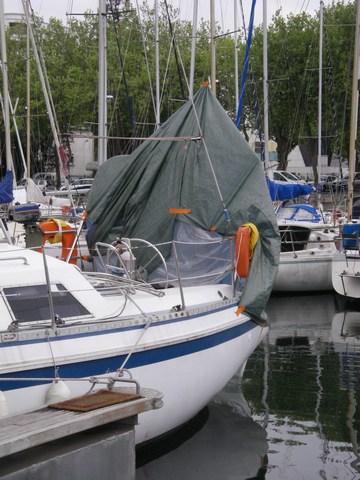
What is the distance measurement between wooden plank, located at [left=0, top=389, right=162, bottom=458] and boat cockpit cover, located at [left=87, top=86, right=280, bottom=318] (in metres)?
3.77

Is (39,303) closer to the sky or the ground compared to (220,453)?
closer to the sky

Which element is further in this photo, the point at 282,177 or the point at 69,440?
the point at 282,177

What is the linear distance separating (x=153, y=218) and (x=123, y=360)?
3966 mm

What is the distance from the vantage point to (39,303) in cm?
908

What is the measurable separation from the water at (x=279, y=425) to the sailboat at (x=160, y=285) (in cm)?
45

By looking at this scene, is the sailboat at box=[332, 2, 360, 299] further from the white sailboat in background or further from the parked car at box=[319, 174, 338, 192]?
the parked car at box=[319, 174, 338, 192]

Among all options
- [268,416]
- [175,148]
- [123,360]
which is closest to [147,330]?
[123,360]

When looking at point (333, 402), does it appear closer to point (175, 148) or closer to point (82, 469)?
point (175, 148)

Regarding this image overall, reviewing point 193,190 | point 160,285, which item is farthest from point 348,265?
point 160,285

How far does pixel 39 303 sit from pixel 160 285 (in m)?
3.11

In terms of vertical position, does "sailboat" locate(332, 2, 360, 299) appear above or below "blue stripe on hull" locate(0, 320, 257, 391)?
below

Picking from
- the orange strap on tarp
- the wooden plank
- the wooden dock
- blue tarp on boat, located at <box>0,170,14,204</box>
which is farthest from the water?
blue tarp on boat, located at <box>0,170,14,204</box>

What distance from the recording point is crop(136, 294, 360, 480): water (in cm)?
984

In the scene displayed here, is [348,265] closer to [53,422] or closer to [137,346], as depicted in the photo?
[137,346]
